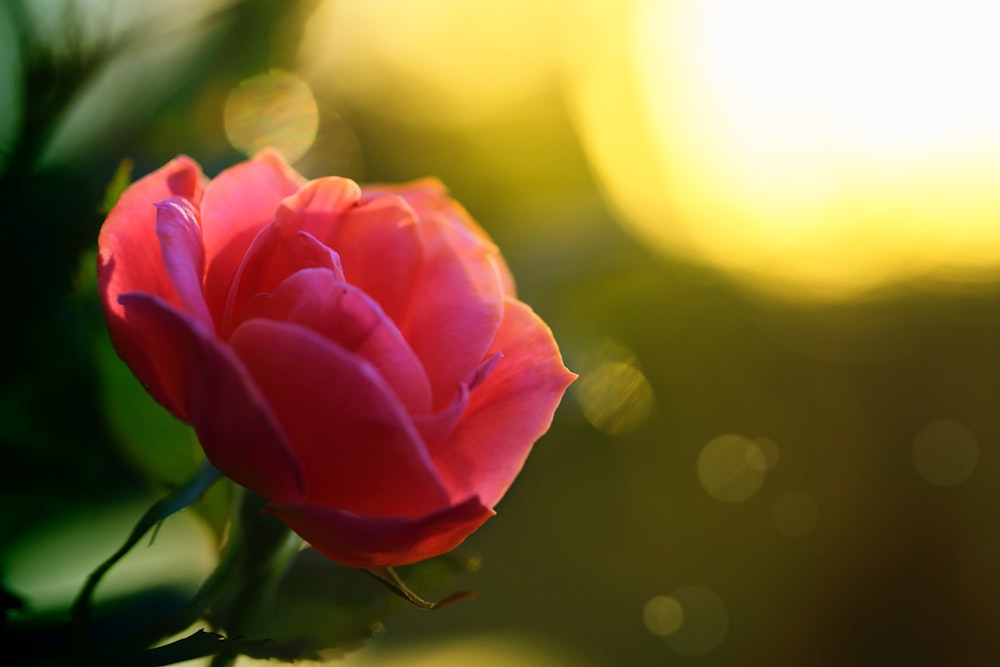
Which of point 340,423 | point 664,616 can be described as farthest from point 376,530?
point 664,616

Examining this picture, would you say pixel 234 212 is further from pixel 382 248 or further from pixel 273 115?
pixel 273 115

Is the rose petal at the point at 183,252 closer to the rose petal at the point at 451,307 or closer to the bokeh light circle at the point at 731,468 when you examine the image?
the rose petal at the point at 451,307

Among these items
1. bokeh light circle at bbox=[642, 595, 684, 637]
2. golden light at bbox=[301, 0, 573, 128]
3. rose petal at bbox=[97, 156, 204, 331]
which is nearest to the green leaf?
rose petal at bbox=[97, 156, 204, 331]

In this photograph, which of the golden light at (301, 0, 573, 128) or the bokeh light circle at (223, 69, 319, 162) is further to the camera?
the golden light at (301, 0, 573, 128)

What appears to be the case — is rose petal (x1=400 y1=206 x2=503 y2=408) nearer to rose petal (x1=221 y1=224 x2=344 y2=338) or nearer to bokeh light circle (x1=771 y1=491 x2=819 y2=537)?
rose petal (x1=221 y1=224 x2=344 y2=338)

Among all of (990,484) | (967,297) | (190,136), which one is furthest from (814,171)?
(190,136)
